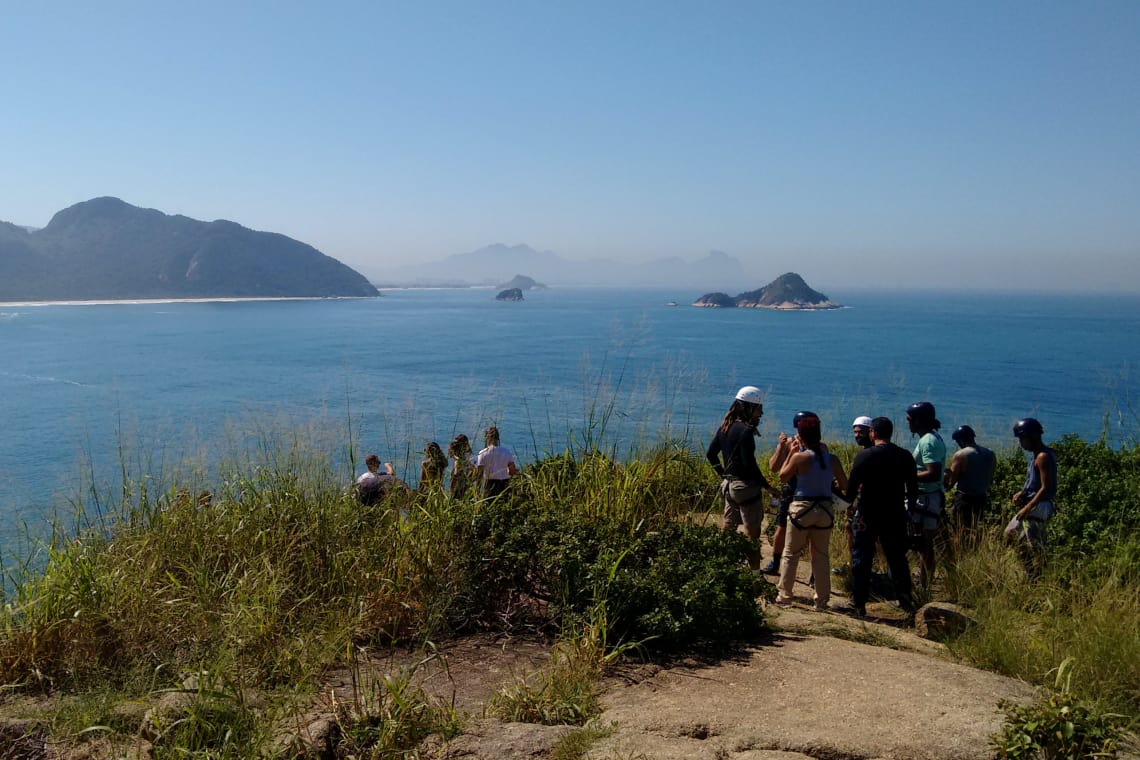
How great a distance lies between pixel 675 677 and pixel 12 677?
3863mm

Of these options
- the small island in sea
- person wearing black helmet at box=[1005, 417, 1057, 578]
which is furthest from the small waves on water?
the small island in sea

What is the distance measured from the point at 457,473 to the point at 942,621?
398cm

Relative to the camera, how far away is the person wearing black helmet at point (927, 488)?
24.0 feet

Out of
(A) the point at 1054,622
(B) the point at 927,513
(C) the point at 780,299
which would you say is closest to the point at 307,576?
(A) the point at 1054,622

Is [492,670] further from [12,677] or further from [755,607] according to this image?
[12,677]

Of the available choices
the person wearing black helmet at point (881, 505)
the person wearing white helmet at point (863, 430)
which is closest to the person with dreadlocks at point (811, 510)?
the person wearing black helmet at point (881, 505)

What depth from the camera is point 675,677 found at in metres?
4.71

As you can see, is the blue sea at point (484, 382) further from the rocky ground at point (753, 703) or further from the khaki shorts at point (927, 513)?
the rocky ground at point (753, 703)

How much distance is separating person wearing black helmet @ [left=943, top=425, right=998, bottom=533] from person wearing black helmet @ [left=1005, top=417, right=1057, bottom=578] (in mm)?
396

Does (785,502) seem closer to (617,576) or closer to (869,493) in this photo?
A: (869,493)

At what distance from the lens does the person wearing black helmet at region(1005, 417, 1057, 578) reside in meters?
7.05

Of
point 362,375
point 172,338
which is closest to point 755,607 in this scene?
point 362,375

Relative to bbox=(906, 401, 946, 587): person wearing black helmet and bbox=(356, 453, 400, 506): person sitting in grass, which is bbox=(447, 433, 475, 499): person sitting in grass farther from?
bbox=(906, 401, 946, 587): person wearing black helmet

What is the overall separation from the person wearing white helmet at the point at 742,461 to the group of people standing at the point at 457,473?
197 centimetres
